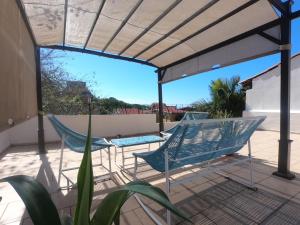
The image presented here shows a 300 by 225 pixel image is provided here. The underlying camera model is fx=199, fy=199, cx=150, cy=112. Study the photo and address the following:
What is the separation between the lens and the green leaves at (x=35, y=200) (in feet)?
2.66

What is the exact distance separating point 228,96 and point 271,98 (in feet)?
6.11

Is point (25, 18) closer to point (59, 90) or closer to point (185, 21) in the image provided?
point (185, 21)

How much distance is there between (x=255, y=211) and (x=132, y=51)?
432cm

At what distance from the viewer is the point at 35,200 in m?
0.84

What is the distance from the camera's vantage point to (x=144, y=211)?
225 cm

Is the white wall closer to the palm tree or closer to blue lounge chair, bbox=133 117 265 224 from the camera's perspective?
the palm tree

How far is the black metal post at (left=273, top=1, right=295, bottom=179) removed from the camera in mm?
3055

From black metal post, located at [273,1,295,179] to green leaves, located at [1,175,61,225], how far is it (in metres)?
3.37

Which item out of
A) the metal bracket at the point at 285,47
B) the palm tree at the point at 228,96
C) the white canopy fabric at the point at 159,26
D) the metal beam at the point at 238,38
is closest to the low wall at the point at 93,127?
the white canopy fabric at the point at 159,26

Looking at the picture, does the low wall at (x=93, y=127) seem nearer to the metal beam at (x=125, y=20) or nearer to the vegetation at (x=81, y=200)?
the metal beam at (x=125, y=20)

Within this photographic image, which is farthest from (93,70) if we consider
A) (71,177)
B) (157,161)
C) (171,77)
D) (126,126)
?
(157,161)

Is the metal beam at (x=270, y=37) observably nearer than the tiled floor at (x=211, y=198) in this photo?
No

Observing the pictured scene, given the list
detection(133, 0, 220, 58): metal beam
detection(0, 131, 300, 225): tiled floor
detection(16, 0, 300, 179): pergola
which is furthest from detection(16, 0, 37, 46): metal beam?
detection(0, 131, 300, 225): tiled floor

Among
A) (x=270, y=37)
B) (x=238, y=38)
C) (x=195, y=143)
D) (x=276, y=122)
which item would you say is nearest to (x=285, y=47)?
(x=270, y=37)
